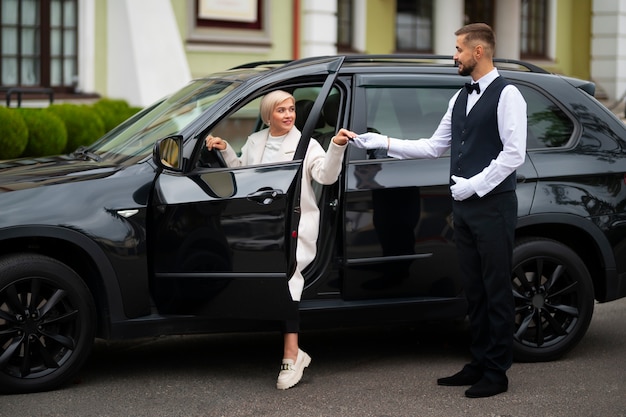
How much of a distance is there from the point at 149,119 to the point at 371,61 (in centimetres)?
129

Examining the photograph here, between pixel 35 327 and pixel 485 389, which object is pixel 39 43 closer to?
pixel 35 327

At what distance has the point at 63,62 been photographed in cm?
1534

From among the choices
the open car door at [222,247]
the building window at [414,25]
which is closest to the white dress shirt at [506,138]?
the open car door at [222,247]

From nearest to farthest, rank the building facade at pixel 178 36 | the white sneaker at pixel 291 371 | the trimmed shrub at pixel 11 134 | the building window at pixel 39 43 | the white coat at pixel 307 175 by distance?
the white coat at pixel 307 175 < the white sneaker at pixel 291 371 < the trimmed shrub at pixel 11 134 < the building window at pixel 39 43 < the building facade at pixel 178 36

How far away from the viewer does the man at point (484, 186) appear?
5.33 metres

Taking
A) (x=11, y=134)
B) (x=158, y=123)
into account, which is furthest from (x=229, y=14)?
(x=158, y=123)

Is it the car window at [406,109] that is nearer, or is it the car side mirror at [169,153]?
the car side mirror at [169,153]

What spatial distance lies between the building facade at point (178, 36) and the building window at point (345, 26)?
18 mm

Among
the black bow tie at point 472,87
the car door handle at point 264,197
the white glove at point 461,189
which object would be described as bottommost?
the car door handle at point 264,197

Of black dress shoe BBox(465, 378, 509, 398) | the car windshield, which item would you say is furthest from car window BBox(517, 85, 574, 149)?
the car windshield

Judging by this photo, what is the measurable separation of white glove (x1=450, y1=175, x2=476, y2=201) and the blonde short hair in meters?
1.02

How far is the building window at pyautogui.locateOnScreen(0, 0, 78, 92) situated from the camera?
14906 millimetres

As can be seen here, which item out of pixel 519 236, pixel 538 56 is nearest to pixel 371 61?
pixel 519 236

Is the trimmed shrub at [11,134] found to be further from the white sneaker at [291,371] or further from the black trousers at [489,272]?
the black trousers at [489,272]
